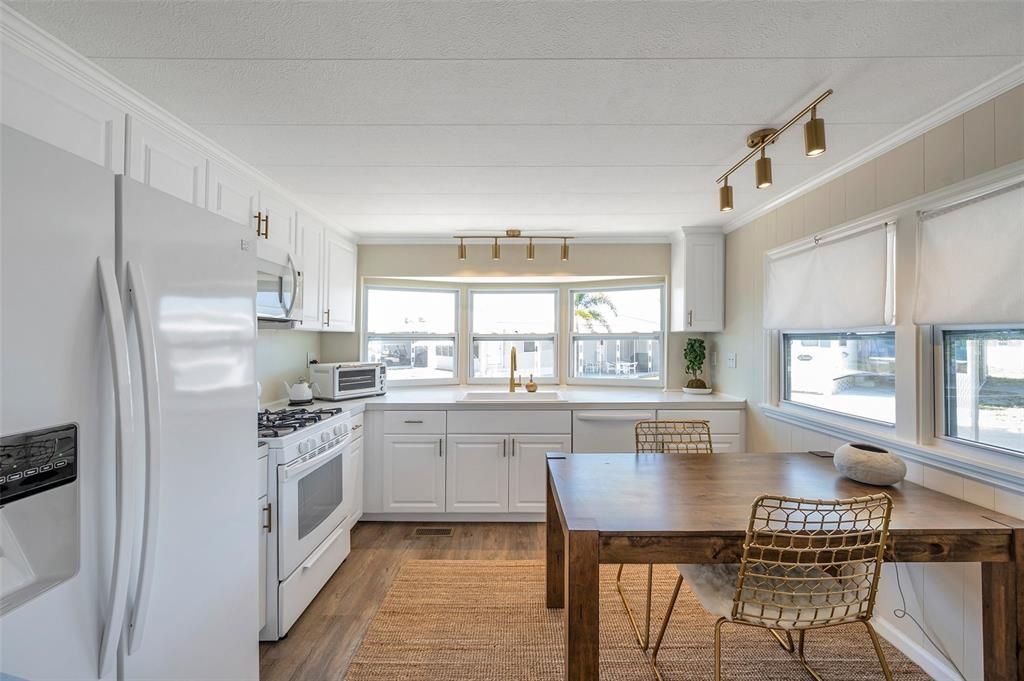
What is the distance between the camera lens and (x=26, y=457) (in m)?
0.76

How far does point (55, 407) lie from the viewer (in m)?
0.81

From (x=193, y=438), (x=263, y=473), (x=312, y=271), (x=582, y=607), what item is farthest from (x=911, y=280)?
(x=312, y=271)

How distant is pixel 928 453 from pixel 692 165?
1.61m

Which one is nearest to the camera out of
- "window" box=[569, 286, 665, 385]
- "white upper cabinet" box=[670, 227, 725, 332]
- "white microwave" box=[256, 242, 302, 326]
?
"white microwave" box=[256, 242, 302, 326]

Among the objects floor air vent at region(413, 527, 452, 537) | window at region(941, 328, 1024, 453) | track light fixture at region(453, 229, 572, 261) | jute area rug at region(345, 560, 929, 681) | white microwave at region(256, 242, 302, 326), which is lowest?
jute area rug at region(345, 560, 929, 681)

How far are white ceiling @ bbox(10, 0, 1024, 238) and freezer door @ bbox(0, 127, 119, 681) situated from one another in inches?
29.8

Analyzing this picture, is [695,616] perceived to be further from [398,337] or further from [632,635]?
[398,337]

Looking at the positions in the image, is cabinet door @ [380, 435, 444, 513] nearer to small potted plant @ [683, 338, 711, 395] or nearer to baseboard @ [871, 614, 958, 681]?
small potted plant @ [683, 338, 711, 395]

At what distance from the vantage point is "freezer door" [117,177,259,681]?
3.20 feet

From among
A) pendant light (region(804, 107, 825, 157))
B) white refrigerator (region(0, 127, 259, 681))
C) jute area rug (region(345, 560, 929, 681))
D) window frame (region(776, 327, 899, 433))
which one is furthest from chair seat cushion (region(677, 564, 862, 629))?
white refrigerator (region(0, 127, 259, 681))

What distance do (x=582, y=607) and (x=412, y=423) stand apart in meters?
2.14

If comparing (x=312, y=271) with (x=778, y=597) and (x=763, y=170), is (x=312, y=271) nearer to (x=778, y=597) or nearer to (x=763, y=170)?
(x=763, y=170)

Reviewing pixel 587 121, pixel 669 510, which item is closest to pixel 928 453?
pixel 669 510

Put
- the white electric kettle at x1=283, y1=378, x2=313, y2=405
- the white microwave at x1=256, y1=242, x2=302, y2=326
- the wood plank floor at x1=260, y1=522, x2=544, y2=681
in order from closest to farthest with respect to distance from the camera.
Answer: the wood plank floor at x1=260, y1=522, x2=544, y2=681 → the white microwave at x1=256, y1=242, x2=302, y2=326 → the white electric kettle at x1=283, y1=378, x2=313, y2=405
